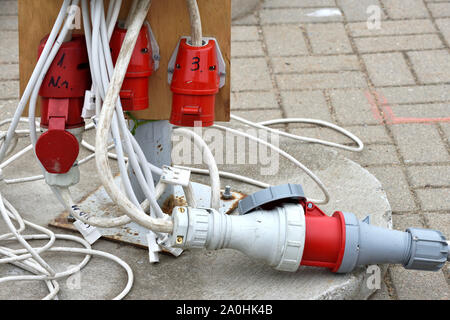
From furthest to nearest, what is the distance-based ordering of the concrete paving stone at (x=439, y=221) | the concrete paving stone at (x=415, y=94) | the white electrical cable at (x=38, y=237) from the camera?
the concrete paving stone at (x=415, y=94) → the concrete paving stone at (x=439, y=221) → the white electrical cable at (x=38, y=237)

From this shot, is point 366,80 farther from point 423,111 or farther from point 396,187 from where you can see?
point 396,187

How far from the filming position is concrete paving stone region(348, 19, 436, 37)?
3334 mm

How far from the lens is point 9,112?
2.78 meters

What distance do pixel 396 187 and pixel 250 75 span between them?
3.02 feet

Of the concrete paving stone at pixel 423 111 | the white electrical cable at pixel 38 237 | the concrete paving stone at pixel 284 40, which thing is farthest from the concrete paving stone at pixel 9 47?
the concrete paving stone at pixel 423 111

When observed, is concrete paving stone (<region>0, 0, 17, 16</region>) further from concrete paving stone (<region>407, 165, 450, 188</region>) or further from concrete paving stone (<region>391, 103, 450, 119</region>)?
concrete paving stone (<region>407, 165, 450, 188</region>)

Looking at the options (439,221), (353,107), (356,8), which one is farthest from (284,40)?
(439,221)

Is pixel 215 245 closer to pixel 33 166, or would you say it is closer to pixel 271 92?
pixel 33 166

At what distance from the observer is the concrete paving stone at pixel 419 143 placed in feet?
8.38

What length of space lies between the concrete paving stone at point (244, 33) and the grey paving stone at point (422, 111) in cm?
80

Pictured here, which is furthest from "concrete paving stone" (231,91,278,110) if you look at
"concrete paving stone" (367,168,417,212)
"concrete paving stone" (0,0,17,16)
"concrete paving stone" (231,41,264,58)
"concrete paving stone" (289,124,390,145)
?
"concrete paving stone" (0,0,17,16)

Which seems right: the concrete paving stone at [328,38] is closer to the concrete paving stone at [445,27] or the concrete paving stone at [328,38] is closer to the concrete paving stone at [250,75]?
the concrete paving stone at [250,75]

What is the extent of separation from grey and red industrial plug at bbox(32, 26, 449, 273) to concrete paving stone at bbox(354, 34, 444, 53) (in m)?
1.59
